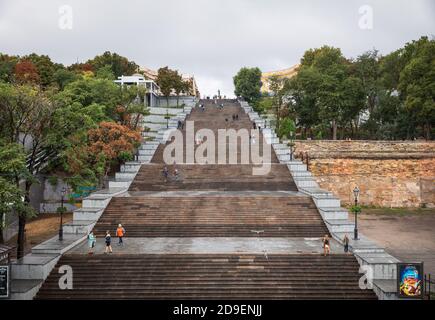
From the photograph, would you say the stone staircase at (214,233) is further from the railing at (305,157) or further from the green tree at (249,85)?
the green tree at (249,85)

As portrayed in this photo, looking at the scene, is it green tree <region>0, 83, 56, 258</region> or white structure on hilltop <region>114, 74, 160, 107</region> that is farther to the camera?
white structure on hilltop <region>114, 74, 160, 107</region>

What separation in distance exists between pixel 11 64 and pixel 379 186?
49.3 meters

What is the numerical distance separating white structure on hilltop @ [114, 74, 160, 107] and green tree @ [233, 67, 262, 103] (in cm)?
1523

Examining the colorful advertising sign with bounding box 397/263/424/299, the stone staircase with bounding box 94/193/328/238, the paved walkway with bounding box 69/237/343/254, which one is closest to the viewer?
the colorful advertising sign with bounding box 397/263/424/299

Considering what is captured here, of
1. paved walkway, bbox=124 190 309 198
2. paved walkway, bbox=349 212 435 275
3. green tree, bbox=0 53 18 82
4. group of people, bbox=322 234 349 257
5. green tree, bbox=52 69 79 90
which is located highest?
green tree, bbox=0 53 18 82

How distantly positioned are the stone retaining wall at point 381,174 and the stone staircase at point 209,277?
23.1m

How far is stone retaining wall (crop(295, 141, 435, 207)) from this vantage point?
143ft

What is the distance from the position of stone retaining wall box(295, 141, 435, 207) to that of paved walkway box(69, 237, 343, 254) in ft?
64.8

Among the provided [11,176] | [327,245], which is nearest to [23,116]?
[11,176]

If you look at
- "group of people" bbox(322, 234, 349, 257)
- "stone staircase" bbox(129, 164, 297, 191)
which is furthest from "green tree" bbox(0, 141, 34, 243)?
"group of people" bbox(322, 234, 349, 257)

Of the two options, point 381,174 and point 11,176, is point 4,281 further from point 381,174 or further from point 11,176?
point 381,174

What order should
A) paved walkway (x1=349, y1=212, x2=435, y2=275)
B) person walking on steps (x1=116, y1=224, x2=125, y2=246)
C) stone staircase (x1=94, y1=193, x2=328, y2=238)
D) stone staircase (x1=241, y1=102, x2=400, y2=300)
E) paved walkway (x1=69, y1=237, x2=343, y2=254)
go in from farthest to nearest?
stone staircase (x1=94, y1=193, x2=328, y2=238) < paved walkway (x1=349, y1=212, x2=435, y2=275) < person walking on steps (x1=116, y1=224, x2=125, y2=246) < paved walkway (x1=69, y1=237, x2=343, y2=254) < stone staircase (x1=241, y1=102, x2=400, y2=300)

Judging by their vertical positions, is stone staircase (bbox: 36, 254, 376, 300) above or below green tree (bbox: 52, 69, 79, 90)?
below

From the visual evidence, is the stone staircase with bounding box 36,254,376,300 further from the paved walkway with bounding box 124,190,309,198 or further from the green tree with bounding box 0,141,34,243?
the paved walkway with bounding box 124,190,309,198
